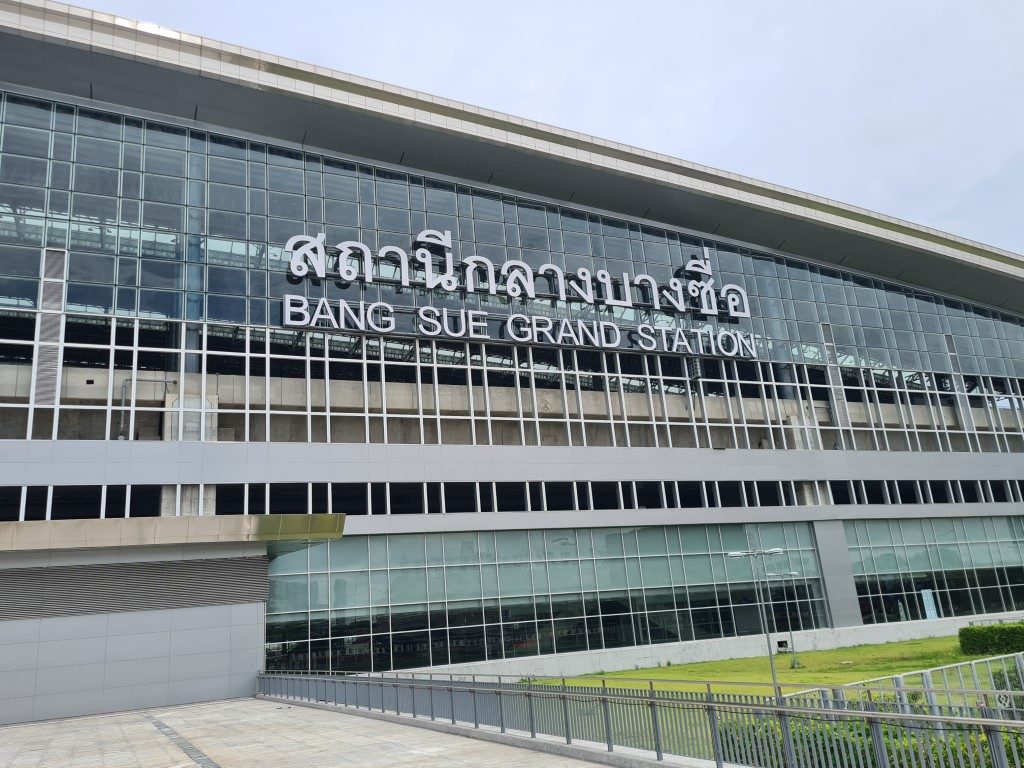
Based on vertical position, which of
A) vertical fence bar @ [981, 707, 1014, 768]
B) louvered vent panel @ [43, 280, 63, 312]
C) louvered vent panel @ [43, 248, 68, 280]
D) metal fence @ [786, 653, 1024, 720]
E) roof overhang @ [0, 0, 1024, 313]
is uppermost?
roof overhang @ [0, 0, 1024, 313]

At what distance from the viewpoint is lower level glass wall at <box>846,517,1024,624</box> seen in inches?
1789

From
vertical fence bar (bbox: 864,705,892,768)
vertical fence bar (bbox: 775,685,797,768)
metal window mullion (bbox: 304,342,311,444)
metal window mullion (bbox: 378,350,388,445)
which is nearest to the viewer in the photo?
vertical fence bar (bbox: 864,705,892,768)

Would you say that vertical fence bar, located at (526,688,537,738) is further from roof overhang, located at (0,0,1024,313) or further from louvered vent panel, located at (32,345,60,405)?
roof overhang, located at (0,0,1024,313)

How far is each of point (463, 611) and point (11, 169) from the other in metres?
27.3

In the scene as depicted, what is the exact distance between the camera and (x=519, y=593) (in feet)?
122

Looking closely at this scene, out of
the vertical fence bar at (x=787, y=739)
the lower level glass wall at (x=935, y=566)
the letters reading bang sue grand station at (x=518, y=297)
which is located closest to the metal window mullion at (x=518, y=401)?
the letters reading bang sue grand station at (x=518, y=297)

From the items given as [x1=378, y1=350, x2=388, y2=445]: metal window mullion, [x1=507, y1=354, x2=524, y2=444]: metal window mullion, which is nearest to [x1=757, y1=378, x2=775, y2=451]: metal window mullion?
[x1=507, y1=354, x2=524, y2=444]: metal window mullion

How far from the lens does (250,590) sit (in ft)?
104

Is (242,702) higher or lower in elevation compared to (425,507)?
lower

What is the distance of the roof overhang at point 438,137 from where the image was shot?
3422cm

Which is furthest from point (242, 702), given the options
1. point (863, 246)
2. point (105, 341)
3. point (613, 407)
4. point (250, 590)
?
point (863, 246)

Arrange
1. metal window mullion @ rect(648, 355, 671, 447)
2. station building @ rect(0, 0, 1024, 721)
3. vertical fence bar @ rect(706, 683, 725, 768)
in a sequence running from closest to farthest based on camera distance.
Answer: vertical fence bar @ rect(706, 683, 725, 768) → station building @ rect(0, 0, 1024, 721) → metal window mullion @ rect(648, 355, 671, 447)

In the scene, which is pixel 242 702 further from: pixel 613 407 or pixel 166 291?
pixel 613 407

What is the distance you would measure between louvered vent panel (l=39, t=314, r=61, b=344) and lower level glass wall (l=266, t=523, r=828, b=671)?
496 inches
